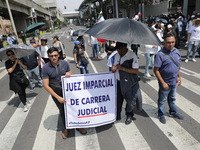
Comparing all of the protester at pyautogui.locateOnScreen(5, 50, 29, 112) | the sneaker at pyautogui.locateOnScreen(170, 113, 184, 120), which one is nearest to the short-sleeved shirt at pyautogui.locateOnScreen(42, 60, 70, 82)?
the protester at pyautogui.locateOnScreen(5, 50, 29, 112)

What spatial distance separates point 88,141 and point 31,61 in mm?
3708

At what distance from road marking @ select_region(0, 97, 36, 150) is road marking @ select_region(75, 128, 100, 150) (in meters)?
1.34

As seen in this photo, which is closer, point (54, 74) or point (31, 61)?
point (54, 74)

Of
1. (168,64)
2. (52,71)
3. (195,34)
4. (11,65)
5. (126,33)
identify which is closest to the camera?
(126,33)

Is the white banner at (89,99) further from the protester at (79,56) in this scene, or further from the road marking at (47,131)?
the protester at (79,56)

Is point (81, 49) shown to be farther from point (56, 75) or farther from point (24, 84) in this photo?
point (56, 75)

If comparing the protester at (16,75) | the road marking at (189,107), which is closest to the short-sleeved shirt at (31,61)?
the protester at (16,75)

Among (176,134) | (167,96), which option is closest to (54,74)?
(167,96)

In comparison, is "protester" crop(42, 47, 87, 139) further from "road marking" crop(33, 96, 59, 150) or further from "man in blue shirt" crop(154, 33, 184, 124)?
"man in blue shirt" crop(154, 33, 184, 124)

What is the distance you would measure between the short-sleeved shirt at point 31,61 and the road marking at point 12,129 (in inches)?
62.6

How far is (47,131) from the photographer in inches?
139

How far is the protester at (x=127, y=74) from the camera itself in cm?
296

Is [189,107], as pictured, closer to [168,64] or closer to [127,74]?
[168,64]

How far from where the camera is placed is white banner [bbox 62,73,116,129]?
2967 mm
